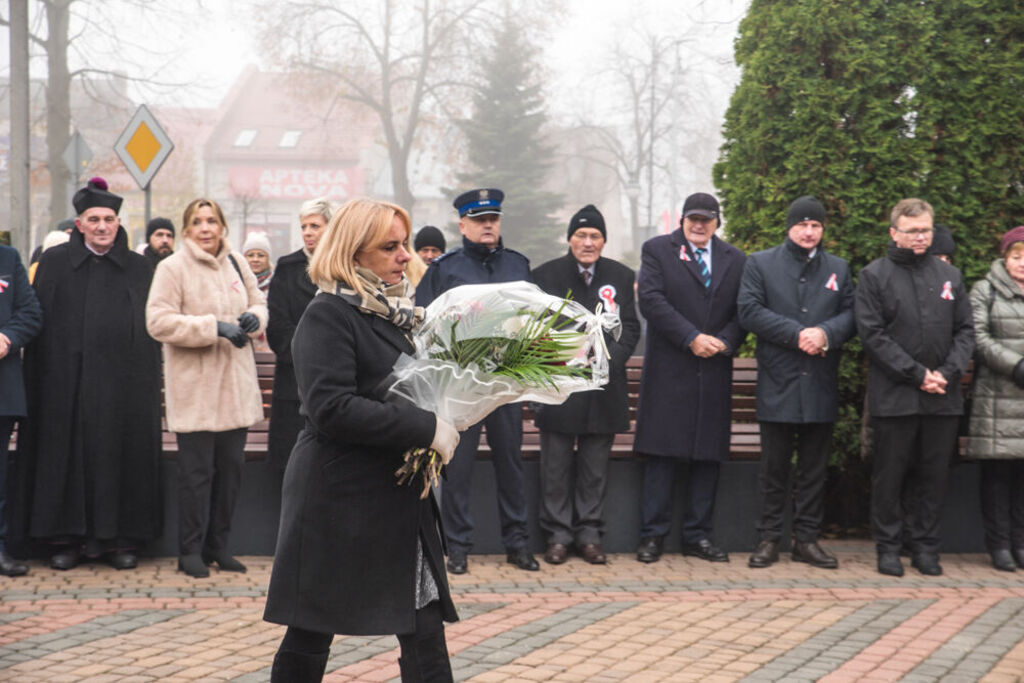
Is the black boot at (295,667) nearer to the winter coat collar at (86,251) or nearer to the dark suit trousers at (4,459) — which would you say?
the dark suit trousers at (4,459)

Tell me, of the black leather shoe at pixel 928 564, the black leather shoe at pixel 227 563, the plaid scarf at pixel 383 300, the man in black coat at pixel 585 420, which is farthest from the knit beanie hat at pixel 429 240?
the plaid scarf at pixel 383 300

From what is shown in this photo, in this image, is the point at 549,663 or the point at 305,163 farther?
the point at 305,163

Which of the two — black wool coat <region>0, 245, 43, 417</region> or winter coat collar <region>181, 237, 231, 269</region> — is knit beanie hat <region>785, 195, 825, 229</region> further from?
black wool coat <region>0, 245, 43, 417</region>

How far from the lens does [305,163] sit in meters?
61.7

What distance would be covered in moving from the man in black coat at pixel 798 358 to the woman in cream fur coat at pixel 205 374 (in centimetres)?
328

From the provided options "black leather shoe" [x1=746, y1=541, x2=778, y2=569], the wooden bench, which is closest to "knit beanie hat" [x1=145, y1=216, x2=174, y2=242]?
the wooden bench

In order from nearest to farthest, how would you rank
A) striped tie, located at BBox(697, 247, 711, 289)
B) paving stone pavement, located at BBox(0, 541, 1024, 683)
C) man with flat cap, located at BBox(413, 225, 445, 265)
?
1. paving stone pavement, located at BBox(0, 541, 1024, 683)
2. striped tie, located at BBox(697, 247, 711, 289)
3. man with flat cap, located at BBox(413, 225, 445, 265)

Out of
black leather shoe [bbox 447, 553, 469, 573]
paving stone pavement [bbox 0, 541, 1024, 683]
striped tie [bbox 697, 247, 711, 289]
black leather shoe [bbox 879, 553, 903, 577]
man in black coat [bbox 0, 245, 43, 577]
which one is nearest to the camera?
paving stone pavement [bbox 0, 541, 1024, 683]

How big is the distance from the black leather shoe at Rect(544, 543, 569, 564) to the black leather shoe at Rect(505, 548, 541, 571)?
0.15 m

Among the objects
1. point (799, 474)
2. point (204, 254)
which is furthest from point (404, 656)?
point (799, 474)

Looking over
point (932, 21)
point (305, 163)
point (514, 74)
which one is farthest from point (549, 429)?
point (305, 163)

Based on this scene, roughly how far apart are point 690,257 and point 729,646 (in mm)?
3304

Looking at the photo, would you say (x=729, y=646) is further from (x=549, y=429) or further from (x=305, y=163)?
(x=305, y=163)

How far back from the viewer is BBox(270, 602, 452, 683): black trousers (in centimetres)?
406
